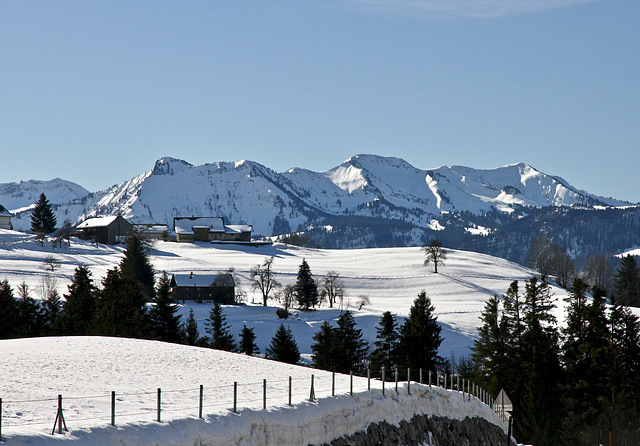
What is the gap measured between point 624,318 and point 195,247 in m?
137

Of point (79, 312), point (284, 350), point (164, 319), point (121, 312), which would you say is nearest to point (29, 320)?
point (79, 312)

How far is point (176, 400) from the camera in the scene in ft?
63.1

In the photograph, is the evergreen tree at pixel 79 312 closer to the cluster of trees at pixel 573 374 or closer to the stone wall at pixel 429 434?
the cluster of trees at pixel 573 374

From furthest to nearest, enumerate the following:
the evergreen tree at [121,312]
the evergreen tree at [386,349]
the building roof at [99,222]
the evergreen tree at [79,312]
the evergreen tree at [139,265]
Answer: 1. the building roof at [99,222]
2. the evergreen tree at [139,265]
3. the evergreen tree at [79,312]
4. the evergreen tree at [386,349]
5. the evergreen tree at [121,312]

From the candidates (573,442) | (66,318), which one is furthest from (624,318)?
(66,318)

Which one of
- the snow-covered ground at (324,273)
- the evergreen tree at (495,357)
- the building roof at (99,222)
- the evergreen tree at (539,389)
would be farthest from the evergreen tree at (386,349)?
the building roof at (99,222)

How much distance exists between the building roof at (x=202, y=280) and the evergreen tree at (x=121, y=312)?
51.9 m

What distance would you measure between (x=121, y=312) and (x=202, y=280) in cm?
5600

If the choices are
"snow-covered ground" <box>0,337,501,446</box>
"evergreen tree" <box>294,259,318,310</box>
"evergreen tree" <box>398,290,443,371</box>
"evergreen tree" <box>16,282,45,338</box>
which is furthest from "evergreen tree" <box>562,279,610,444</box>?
"evergreen tree" <box>294,259,318,310</box>

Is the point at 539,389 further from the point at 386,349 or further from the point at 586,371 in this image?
the point at 386,349

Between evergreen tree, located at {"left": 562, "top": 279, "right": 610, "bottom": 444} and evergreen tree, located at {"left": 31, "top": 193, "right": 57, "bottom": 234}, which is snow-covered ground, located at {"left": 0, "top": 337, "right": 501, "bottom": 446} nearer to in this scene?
evergreen tree, located at {"left": 562, "top": 279, "right": 610, "bottom": 444}

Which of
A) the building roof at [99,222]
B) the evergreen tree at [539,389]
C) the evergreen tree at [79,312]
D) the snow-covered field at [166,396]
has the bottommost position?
the evergreen tree at [539,389]

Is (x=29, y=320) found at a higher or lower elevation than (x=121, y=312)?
lower

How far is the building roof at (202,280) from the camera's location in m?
108
